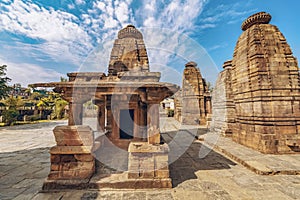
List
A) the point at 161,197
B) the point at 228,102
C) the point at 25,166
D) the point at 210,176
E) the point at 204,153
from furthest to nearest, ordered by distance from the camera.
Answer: the point at 228,102, the point at 204,153, the point at 25,166, the point at 210,176, the point at 161,197

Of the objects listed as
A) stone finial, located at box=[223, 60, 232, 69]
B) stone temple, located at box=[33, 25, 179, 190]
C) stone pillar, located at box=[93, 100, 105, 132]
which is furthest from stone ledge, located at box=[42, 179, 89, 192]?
stone finial, located at box=[223, 60, 232, 69]

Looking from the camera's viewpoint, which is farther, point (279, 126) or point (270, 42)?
point (270, 42)

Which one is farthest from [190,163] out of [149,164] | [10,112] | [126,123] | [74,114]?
[10,112]

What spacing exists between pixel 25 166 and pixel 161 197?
5.12 metres

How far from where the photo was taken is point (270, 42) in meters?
6.78

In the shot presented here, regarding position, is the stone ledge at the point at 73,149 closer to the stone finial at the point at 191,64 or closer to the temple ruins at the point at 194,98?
the temple ruins at the point at 194,98

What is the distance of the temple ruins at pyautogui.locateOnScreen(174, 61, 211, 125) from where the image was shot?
15.9m

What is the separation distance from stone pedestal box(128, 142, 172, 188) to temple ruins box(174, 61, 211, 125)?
41.5 feet

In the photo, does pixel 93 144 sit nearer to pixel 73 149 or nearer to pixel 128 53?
pixel 73 149

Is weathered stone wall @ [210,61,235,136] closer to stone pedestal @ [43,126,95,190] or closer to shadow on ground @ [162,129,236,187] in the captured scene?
shadow on ground @ [162,129,236,187]

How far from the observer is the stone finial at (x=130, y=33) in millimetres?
7062

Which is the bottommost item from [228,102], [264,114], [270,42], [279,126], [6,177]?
[6,177]

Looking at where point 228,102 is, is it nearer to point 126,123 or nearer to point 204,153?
point 204,153

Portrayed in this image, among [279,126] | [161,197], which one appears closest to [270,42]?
[279,126]
